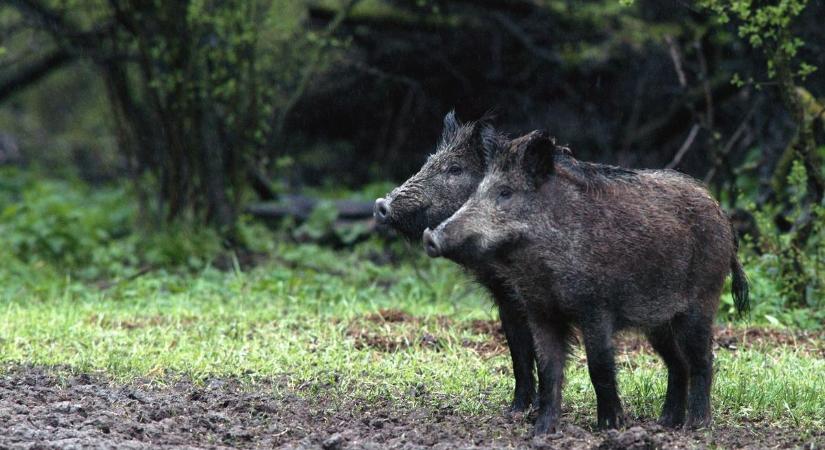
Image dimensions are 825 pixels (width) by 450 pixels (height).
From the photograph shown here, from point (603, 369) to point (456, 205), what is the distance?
1.25m

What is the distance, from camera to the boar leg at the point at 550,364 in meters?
5.26

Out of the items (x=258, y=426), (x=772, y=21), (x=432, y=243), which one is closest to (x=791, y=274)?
(x=772, y=21)

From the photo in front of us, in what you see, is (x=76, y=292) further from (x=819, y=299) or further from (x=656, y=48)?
(x=656, y=48)

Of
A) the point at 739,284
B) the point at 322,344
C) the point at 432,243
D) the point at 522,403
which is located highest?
the point at 432,243

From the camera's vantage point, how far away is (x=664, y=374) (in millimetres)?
6527

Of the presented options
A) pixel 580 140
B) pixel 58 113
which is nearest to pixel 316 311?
pixel 580 140

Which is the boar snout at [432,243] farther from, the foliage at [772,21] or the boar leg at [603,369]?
the foliage at [772,21]

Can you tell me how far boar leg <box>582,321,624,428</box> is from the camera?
5.14 metres

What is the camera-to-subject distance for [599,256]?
520 cm

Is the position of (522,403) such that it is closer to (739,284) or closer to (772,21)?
(739,284)

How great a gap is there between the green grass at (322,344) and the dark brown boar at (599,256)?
41 cm

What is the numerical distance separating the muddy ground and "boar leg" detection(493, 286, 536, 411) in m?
0.17

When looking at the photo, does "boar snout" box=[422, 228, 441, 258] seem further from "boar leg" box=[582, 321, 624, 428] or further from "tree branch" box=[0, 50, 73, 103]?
"tree branch" box=[0, 50, 73, 103]

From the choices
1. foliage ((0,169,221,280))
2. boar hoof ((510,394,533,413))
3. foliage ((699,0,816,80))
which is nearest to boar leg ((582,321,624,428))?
boar hoof ((510,394,533,413))
